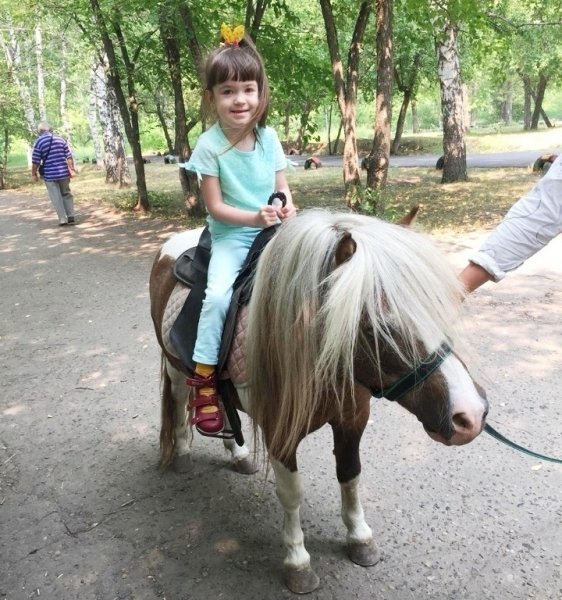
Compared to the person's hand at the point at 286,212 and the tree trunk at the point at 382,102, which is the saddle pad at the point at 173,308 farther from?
the tree trunk at the point at 382,102

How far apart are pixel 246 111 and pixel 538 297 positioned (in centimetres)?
422

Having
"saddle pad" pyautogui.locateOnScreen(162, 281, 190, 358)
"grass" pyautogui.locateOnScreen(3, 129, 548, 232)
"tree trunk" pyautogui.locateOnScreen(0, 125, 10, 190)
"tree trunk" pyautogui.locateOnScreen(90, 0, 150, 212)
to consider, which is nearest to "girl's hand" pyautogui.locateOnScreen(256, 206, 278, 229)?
"saddle pad" pyautogui.locateOnScreen(162, 281, 190, 358)

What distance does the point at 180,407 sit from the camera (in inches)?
124

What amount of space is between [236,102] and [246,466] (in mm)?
2126

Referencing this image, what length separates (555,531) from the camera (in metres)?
2.50

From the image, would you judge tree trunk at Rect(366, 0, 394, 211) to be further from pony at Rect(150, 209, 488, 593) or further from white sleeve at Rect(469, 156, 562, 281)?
pony at Rect(150, 209, 488, 593)

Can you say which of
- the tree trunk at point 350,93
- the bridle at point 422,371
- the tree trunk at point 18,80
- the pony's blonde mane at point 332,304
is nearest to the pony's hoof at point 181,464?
the pony's blonde mane at point 332,304

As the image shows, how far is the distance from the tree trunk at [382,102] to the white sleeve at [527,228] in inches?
244

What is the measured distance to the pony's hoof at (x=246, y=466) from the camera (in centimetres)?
314

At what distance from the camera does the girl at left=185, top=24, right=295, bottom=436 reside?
6.92ft

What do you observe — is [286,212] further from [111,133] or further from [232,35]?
[111,133]

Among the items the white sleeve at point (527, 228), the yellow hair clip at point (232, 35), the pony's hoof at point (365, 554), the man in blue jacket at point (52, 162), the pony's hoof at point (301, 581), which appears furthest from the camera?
the man in blue jacket at point (52, 162)

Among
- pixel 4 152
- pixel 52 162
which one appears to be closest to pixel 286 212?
pixel 52 162

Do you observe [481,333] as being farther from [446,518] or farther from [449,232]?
[449,232]
